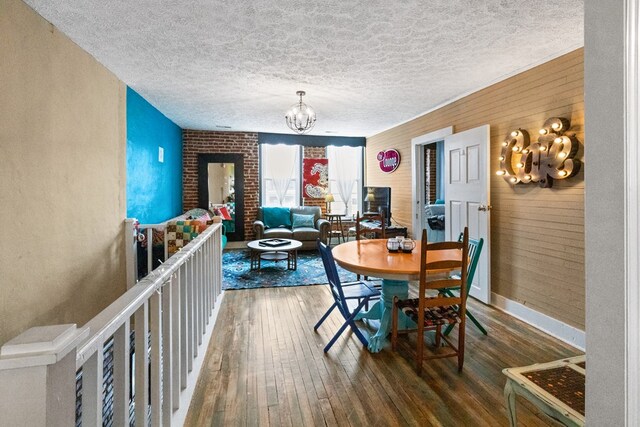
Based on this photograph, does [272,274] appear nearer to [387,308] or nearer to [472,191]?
[387,308]

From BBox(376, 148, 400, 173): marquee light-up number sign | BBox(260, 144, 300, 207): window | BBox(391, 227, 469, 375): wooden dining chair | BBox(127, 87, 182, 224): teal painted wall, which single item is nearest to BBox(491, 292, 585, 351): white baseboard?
BBox(391, 227, 469, 375): wooden dining chair

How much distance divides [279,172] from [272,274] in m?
3.25

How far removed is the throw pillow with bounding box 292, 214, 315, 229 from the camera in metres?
6.68

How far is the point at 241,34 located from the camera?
2523 millimetres

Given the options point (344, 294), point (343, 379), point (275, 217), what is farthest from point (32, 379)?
point (275, 217)

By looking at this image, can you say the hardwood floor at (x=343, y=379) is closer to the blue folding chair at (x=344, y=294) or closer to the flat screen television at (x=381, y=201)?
the blue folding chair at (x=344, y=294)

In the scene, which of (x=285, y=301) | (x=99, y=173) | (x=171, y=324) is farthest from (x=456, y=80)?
(x=99, y=173)

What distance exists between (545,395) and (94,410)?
4.62ft

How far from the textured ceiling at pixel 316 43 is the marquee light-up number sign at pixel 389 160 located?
1828 mm

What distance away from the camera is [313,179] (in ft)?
25.2

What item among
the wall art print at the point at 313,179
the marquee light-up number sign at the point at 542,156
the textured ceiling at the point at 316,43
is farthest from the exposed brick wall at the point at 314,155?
the marquee light-up number sign at the point at 542,156

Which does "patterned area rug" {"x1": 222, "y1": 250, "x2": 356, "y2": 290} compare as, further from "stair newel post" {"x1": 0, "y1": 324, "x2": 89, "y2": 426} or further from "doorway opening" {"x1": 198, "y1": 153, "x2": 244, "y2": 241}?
"stair newel post" {"x1": 0, "y1": 324, "x2": 89, "y2": 426}

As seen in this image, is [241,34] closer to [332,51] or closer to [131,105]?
[332,51]

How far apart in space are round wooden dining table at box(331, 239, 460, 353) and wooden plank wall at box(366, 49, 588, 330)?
0.82m
